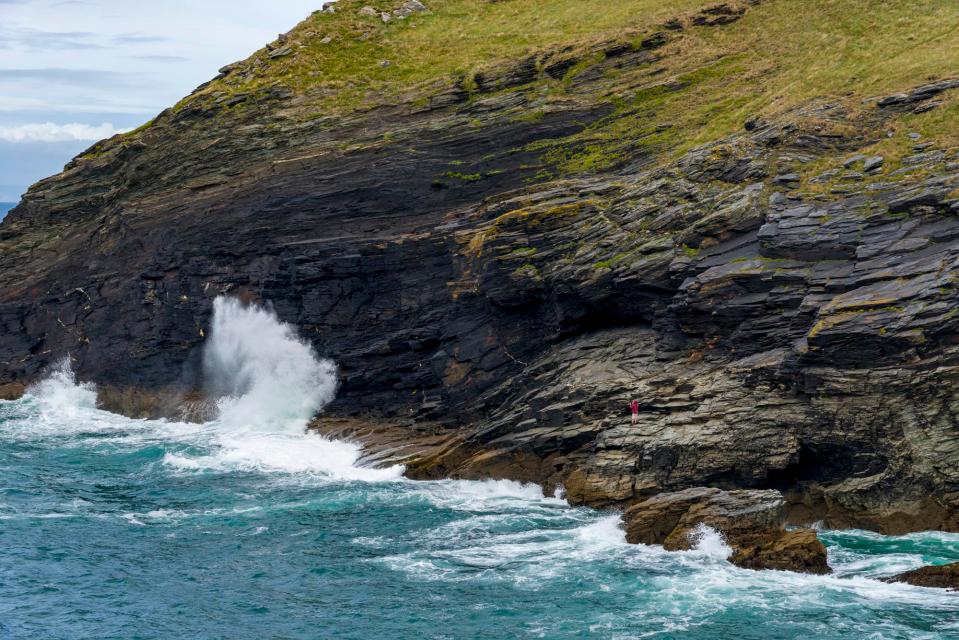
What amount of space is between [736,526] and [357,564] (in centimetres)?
1407

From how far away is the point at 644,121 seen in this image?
203 feet

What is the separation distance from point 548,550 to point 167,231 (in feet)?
130

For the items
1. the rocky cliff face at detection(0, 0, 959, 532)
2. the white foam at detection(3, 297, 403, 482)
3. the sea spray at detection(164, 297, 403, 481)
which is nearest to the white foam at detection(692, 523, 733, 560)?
the rocky cliff face at detection(0, 0, 959, 532)

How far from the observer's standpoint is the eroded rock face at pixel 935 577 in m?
34.2

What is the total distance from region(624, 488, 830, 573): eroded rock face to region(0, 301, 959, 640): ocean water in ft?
2.03

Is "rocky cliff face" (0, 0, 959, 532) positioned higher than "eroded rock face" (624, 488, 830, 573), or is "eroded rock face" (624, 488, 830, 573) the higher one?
"rocky cliff face" (0, 0, 959, 532)

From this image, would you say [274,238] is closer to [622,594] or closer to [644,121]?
[644,121]

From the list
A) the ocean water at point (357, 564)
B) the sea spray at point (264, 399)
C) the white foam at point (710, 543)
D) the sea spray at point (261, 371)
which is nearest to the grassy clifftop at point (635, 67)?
the sea spray at point (261, 371)

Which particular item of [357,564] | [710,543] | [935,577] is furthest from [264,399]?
[935,577]

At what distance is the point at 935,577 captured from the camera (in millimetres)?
34469

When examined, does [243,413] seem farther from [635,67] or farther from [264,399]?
[635,67]

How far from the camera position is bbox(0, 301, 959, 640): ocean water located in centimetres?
3397

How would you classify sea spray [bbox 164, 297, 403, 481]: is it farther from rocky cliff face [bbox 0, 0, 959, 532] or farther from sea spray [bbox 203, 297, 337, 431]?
rocky cliff face [bbox 0, 0, 959, 532]

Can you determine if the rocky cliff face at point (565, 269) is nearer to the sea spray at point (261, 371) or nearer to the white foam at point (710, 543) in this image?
the sea spray at point (261, 371)
